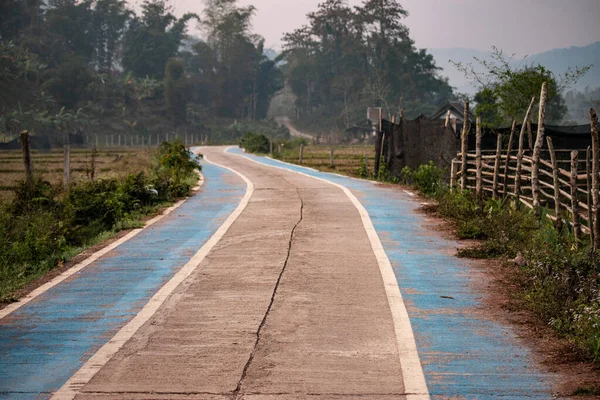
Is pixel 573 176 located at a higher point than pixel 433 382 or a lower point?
higher

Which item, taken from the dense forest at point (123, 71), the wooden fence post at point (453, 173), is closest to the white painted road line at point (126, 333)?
the wooden fence post at point (453, 173)

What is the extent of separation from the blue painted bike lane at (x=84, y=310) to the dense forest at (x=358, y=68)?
252 ft

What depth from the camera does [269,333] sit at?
7328 mm

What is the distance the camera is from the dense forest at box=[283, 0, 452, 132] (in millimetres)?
96000

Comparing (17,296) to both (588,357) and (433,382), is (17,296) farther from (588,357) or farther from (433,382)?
(588,357)

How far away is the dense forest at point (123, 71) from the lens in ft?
268

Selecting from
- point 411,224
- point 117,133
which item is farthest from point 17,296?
point 117,133

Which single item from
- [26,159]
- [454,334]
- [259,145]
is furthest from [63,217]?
[259,145]

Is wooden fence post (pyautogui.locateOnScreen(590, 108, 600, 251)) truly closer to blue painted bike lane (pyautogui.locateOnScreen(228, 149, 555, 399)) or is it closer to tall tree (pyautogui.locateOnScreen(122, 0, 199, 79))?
blue painted bike lane (pyautogui.locateOnScreen(228, 149, 555, 399))

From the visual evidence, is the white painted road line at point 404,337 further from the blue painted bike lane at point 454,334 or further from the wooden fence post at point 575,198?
the wooden fence post at point 575,198

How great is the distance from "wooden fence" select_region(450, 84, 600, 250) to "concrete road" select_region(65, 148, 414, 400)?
3164mm

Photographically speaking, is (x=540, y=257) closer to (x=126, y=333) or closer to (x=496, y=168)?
(x=126, y=333)

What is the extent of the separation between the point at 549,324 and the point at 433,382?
2155mm

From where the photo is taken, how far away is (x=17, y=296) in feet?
30.4
